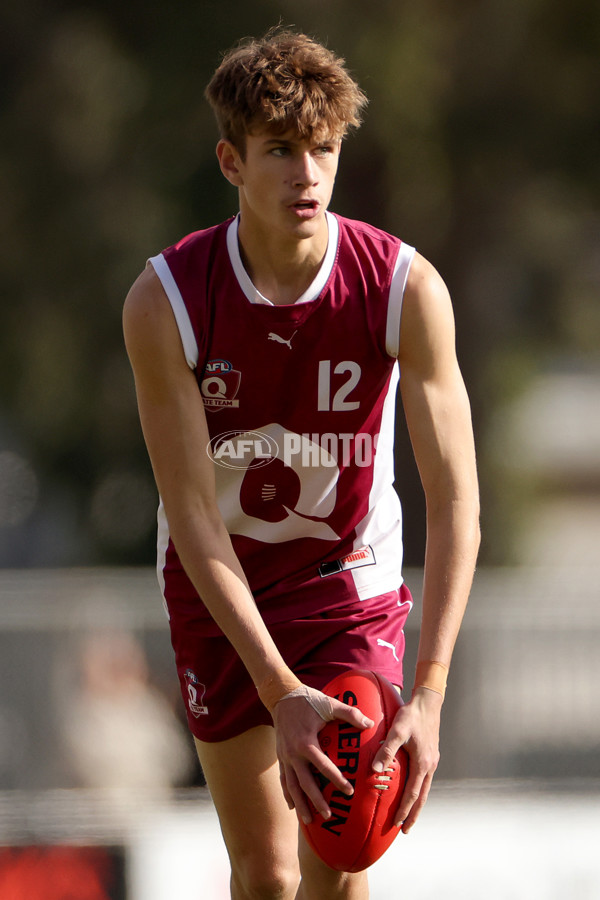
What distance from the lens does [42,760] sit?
4391mm

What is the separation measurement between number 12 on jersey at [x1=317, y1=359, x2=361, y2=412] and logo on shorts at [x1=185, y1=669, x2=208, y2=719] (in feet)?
2.40

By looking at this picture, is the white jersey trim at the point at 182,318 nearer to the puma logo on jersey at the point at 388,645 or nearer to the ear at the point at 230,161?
the ear at the point at 230,161

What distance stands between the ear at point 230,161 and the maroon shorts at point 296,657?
96 cm

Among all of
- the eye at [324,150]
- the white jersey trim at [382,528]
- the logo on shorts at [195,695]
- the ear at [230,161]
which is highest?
the eye at [324,150]

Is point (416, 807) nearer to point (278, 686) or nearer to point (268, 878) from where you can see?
point (278, 686)

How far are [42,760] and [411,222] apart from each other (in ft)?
9.10

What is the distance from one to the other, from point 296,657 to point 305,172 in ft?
3.40

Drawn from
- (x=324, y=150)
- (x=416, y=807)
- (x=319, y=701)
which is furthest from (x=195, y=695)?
(x=324, y=150)

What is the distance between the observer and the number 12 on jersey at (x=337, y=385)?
246 cm

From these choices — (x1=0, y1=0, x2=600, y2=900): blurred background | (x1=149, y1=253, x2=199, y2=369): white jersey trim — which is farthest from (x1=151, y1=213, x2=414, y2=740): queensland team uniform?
(x1=0, y1=0, x2=600, y2=900): blurred background

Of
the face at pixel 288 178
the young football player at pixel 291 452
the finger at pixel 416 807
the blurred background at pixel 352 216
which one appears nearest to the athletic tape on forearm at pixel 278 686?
the young football player at pixel 291 452

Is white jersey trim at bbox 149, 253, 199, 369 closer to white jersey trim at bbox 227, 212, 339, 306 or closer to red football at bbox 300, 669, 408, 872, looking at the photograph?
white jersey trim at bbox 227, 212, 339, 306

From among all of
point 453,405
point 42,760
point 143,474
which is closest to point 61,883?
point 42,760

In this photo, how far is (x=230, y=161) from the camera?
2406 millimetres
